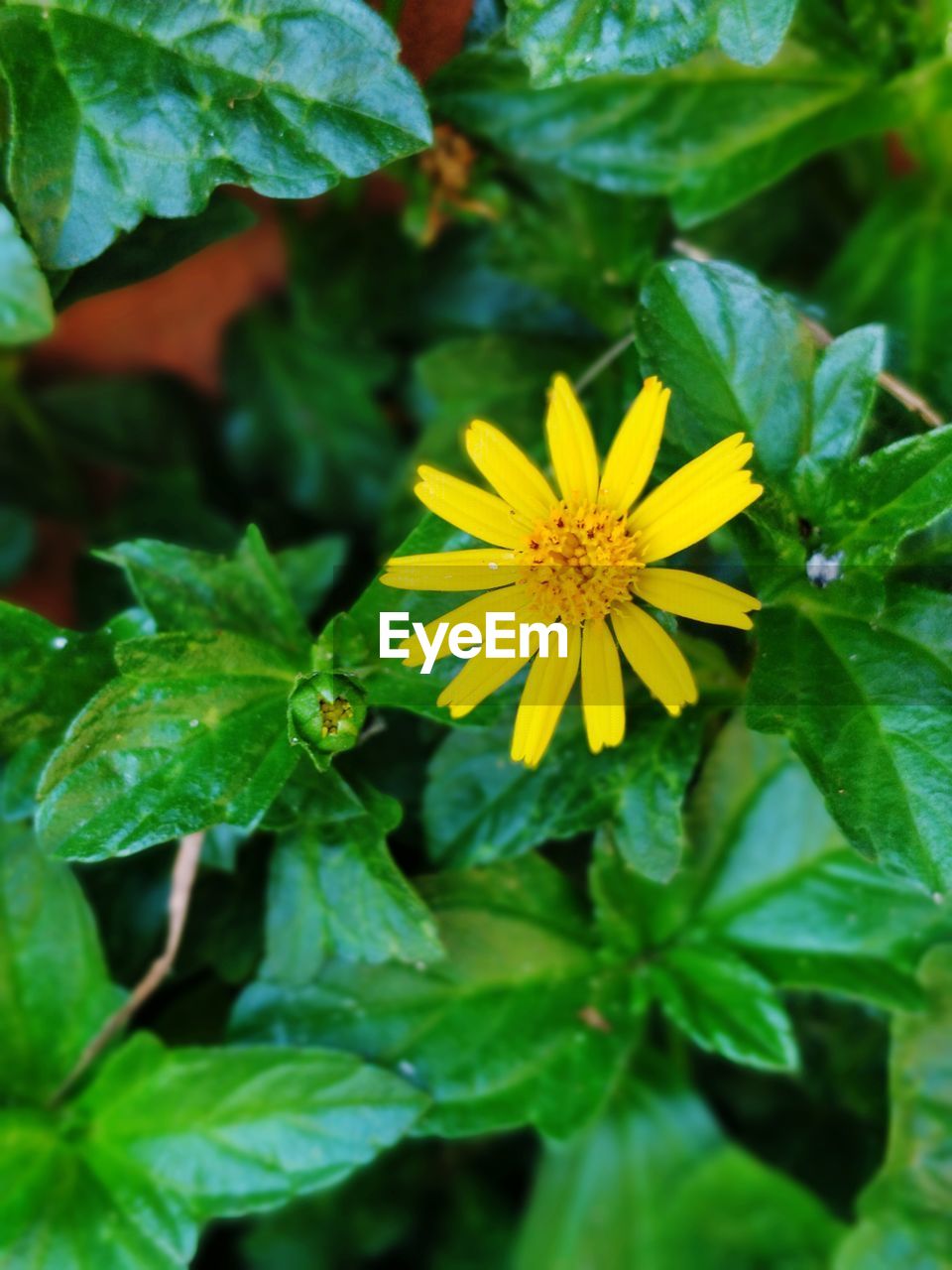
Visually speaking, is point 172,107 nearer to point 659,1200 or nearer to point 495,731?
point 495,731

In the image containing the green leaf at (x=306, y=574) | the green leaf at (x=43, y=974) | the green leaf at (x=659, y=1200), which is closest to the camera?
the green leaf at (x=43, y=974)

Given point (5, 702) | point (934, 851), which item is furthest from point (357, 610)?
point (934, 851)

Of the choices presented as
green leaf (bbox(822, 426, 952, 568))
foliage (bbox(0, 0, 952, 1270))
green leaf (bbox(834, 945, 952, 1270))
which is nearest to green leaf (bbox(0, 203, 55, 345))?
foliage (bbox(0, 0, 952, 1270))

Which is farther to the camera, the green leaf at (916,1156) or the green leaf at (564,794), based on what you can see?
the green leaf at (916,1156)

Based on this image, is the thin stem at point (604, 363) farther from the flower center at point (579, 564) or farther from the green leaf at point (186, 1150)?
the green leaf at point (186, 1150)

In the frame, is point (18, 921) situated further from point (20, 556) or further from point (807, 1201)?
point (807, 1201)

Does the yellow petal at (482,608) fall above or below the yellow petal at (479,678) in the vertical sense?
above

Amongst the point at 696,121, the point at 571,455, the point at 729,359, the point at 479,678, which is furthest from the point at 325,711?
the point at 696,121

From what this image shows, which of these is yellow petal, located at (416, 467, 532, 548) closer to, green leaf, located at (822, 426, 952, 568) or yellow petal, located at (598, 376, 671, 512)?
yellow petal, located at (598, 376, 671, 512)

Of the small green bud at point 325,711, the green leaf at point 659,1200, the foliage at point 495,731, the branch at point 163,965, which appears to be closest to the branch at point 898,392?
the foliage at point 495,731
